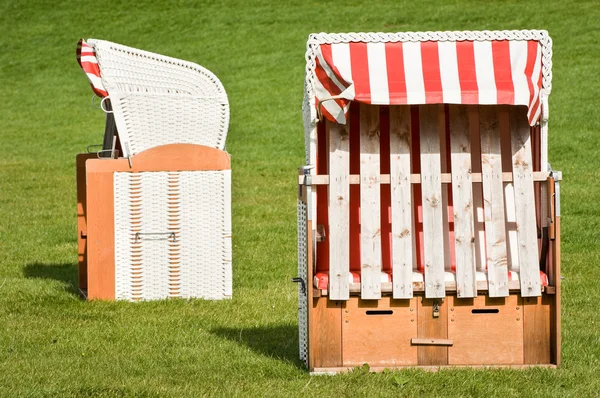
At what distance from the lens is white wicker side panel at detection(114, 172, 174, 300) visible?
26.8 feet

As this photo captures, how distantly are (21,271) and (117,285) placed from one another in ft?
6.65

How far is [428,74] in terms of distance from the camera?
5.67 metres

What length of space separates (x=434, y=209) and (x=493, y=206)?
36cm

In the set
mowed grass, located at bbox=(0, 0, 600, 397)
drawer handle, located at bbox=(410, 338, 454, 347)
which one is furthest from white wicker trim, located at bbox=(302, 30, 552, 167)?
mowed grass, located at bbox=(0, 0, 600, 397)

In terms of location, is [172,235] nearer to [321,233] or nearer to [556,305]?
[321,233]

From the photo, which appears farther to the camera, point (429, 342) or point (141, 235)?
point (141, 235)

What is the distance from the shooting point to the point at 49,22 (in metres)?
33.2

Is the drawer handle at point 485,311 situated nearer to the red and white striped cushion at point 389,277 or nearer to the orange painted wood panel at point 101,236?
the red and white striped cushion at point 389,277

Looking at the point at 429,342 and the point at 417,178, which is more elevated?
the point at 417,178

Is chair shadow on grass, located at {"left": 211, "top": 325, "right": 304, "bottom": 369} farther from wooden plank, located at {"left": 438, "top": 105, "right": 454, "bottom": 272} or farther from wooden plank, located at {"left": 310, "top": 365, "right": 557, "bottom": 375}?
wooden plank, located at {"left": 438, "top": 105, "right": 454, "bottom": 272}

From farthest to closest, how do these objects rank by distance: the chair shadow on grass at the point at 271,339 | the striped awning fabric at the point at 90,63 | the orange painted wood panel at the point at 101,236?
the striped awning fabric at the point at 90,63 < the orange painted wood panel at the point at 101,236 < the chair shadow on grass at the point at 271,339

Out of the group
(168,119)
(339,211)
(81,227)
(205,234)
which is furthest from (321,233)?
(81,227)

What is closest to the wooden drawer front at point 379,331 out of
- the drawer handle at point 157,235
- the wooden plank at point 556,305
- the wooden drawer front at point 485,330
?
the wooden drawer front at point 485,330

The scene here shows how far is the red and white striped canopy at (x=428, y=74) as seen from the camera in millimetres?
5602
